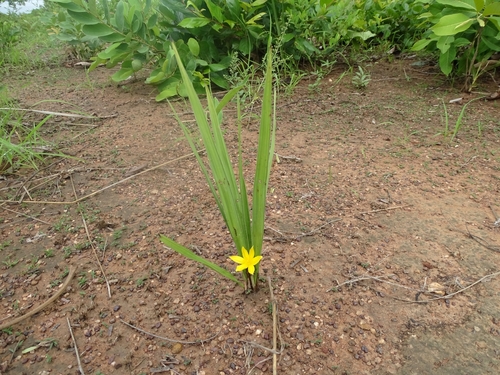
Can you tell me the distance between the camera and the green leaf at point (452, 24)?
1.83 meters

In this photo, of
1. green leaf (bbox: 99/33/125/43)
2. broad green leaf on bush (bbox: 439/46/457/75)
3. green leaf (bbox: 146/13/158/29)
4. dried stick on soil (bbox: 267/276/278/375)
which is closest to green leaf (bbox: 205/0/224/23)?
green leaf (bbox: 146/13/158/29)

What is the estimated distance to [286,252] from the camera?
3.87 ft

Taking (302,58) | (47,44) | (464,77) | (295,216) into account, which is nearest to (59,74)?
(47,44)

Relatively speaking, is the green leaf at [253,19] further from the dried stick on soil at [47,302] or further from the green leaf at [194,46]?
the dried stick on soil at [47,302]

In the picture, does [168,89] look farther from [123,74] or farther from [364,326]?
[364,326]

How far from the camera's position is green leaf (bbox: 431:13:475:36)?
1.83 m

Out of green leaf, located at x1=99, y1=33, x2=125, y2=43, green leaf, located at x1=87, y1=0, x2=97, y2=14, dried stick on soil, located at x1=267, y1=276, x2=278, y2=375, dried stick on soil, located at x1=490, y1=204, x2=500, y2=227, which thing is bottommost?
dried stick on soil, located at x1=490, y1=204, x2=500, y2=227

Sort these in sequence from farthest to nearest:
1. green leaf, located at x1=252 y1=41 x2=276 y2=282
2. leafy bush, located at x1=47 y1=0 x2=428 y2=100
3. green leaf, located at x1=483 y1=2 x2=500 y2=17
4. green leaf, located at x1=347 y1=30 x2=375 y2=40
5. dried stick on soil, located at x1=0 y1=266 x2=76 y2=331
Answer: green leaf, located at x1=347 y1=30 x2=375 y2=40 < leafy bush, located at x1=47 y1=0 x2=428 y2=100 < green leaf, located at x1=483 y1=2 x2=500 y2=17 < dried stick on soil, located at x1=0 y1=266 x2=76 y2=331 < green leaf, located at x1=252 y1=41 x2=276 y2=282

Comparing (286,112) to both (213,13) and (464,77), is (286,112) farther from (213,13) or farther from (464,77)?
(464,77)

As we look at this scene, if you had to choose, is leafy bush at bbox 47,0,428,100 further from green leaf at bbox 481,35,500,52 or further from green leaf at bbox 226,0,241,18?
green leaf at bbox 481,35,500,52

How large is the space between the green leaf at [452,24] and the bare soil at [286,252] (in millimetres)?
404

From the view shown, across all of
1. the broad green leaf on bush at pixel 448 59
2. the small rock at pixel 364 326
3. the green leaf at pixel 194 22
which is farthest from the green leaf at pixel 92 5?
the small rock at pixel 364 326

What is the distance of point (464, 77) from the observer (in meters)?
2.28

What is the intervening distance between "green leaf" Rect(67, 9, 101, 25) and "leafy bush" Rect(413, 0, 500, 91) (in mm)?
1878
